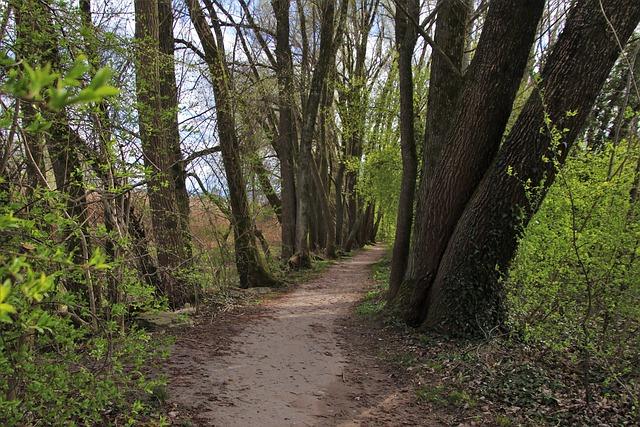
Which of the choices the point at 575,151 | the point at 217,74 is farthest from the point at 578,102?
the point at 217,74

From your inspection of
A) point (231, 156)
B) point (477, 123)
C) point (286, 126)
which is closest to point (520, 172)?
point (477, 123)

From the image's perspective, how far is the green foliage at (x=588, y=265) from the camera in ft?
14.6

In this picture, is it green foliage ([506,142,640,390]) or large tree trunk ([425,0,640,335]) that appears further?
large tree trunk ([425,0,640,335])

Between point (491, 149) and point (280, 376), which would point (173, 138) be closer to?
point (280, 376)

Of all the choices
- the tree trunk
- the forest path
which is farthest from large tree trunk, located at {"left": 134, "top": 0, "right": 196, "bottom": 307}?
the forest path

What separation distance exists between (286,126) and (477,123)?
995cm

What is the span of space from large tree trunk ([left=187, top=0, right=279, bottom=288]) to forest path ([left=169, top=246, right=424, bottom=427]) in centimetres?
248

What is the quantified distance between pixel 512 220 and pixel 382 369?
2.77 metres

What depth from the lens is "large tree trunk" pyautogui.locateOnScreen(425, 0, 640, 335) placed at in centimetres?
532

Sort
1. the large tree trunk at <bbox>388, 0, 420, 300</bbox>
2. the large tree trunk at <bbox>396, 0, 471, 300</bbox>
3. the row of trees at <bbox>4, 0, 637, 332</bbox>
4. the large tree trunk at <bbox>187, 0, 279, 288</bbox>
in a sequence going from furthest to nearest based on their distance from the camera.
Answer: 1. the large tree trunk at <bbox>187, 0, 279, 288</bbox>
2. the large tree trunk at <bbox>388, 0, 420, 300</bbox>
3. the large tree trunk at <bbox>396, 0, 471, 300</bbox>
4. the row of trees at <bbox>4, 0, 637, 332</bbox>

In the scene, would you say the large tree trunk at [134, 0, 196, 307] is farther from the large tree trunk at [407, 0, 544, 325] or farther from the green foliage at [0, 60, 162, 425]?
the large tree trunk at [407, 0, 544, 325]

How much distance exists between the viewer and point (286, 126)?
1556 cm

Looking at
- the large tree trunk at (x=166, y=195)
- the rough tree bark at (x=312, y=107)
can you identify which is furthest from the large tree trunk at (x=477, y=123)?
the rough tree bark at (x=312, y=107)

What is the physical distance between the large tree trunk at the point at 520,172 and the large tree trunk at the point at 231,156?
17.6ft
